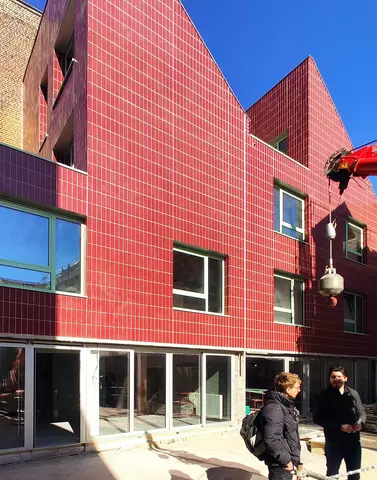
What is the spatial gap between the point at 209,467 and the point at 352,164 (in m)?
6.57

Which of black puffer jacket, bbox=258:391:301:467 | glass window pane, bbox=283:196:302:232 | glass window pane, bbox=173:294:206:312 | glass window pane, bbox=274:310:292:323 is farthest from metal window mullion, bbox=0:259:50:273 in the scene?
glass window pane, bbox=283:196:302:232

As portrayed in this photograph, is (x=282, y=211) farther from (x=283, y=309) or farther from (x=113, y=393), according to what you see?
(x=113, y=393)

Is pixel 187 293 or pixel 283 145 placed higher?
pixel 283 145

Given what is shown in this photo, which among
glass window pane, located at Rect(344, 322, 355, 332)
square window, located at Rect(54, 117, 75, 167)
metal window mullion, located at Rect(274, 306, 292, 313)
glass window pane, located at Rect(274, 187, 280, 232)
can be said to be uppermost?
square window, located at Rect(54, 117, 75, 167)

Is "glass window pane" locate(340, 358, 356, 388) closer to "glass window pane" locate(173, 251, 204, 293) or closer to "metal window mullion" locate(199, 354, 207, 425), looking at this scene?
"metal window mullion" locate(199, 354, 207, 425)

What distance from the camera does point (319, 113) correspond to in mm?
16438

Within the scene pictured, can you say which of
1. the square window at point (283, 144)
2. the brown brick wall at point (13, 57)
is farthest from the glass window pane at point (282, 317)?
the brown brick wall at point (13, 57)

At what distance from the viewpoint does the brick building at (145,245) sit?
8.61 metres

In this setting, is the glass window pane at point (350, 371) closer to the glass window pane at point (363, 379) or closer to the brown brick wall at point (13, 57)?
the glass window pane at point (363, 379)

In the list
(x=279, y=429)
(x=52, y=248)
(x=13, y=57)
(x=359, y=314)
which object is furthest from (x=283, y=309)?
(x=13, y=57)

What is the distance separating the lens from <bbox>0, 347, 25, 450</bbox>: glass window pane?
26.3ft

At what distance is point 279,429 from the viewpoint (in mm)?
4496

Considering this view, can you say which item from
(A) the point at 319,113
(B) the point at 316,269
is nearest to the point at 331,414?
(B) the point at 316,269

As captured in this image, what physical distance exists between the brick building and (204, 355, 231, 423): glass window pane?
42mm
